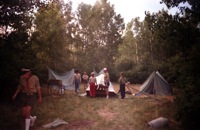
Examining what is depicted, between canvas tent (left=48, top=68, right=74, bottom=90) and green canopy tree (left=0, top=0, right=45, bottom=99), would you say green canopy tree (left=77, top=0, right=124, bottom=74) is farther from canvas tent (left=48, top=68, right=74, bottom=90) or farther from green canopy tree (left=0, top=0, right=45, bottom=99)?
green canopy tree (left=0, top=0, right=45, bottom=99)

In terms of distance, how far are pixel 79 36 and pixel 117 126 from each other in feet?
120

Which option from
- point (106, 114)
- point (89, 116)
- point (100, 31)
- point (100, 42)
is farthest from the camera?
point (100, 42)

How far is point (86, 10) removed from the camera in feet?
147

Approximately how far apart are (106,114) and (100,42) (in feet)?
123

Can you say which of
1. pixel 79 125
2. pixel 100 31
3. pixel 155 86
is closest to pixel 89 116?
pixel 79 125

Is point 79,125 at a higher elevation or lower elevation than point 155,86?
lower

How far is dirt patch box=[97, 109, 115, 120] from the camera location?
32.3 ft

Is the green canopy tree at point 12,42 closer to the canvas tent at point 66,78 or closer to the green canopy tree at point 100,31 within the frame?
the canvas tent at point 66,78

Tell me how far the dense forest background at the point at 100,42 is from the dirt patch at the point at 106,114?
3.07 metres

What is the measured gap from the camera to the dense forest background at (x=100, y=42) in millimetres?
8156

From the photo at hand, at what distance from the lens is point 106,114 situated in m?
10.5

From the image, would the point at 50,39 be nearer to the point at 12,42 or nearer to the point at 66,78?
the point at 66,78

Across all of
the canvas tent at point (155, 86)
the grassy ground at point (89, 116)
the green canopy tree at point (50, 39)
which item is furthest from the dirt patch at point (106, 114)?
the green canopy tree at point (50, 39)

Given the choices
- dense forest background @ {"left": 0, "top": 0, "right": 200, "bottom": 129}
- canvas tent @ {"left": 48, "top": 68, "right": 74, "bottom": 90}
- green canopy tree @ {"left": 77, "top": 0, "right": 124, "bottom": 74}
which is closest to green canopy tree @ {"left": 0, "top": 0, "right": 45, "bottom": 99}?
dense forest background @ {"left": 0, "top": 0, "right": 200, "bottom": 129}
